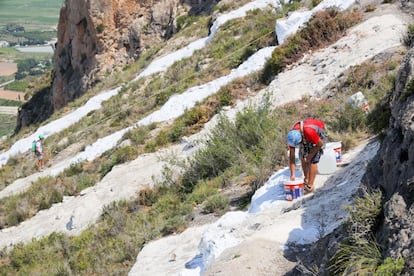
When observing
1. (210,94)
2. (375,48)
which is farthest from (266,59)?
(375,48)

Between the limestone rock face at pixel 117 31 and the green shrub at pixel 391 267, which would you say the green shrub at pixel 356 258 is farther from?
the limestone rock face at pixel 117 31

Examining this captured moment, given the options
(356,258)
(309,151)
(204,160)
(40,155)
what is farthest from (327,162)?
(40,155)

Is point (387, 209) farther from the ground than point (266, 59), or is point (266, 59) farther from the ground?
point (387, 209)

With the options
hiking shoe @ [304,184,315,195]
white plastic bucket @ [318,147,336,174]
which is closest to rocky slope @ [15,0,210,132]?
white plastic bucket @ [318,147,336,174]

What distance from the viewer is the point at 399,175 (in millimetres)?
4082

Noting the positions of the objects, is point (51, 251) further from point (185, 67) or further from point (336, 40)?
point (185, 67)

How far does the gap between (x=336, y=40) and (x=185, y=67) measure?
27.4ft

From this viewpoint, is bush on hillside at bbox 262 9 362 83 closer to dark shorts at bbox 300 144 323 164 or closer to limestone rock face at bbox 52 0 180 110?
dark shorts at bbox 300 144 323 164

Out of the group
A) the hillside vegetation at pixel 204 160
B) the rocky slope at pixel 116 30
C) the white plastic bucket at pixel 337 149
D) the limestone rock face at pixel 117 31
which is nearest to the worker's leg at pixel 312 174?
the white plastic bucket at pixel 337 149

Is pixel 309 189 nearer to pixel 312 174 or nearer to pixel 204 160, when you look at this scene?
pixel 312 174

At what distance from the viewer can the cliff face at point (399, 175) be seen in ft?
12.0

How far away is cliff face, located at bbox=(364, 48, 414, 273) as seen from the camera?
3.66 m

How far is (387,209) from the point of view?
395 centimetres

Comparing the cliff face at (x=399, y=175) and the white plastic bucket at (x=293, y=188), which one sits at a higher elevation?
the cliff face at (x=399, y=175)
